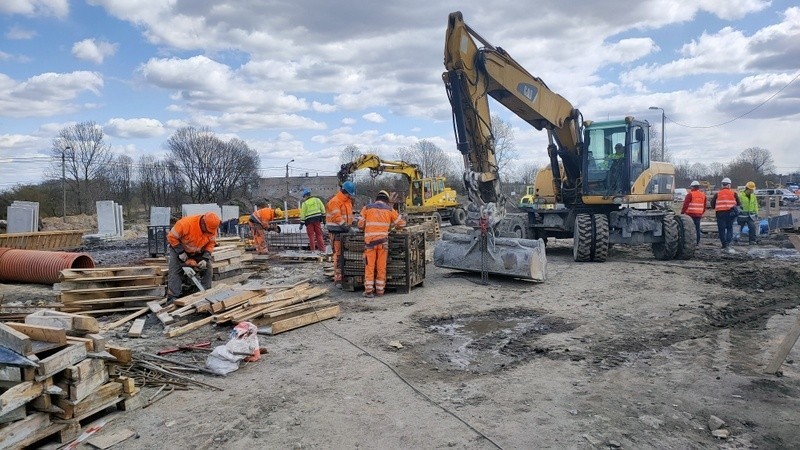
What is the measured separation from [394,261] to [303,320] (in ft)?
8.55

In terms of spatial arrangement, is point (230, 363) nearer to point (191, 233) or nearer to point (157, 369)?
point (157, 369)

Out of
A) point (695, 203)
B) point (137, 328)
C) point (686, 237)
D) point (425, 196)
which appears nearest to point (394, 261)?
point (137, 328)

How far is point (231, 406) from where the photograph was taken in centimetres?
478

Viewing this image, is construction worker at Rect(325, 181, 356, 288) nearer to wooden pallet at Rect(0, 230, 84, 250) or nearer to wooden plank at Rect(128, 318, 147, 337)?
wooden plank at Rect(128, 318, 147, 337)

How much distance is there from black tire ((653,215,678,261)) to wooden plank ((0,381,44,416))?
41.0 feet

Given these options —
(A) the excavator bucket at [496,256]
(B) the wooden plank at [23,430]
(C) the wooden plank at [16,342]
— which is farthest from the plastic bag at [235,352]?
(A) the excavator bucket at [496,256]

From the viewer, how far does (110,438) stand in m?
4.19

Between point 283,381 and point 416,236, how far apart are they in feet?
16.2

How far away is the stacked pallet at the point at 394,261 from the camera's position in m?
9.52

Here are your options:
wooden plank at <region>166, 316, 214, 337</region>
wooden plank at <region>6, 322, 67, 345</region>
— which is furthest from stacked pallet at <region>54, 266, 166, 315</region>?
wooden plank at <region>6, 322, 67, 345</region>

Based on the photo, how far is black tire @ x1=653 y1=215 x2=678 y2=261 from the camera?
1282 centimetres

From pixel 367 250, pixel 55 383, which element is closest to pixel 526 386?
pixel 55 383

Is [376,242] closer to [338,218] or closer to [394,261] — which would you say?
[394,261]

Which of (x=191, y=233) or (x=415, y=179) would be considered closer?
(x=191, y=233)
